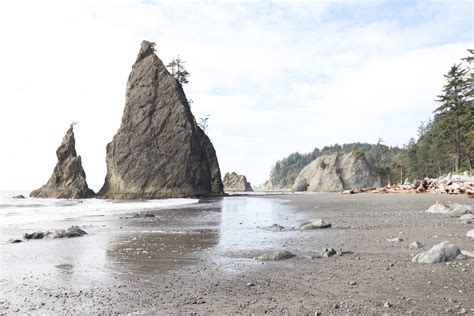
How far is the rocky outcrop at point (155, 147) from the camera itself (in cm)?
6275

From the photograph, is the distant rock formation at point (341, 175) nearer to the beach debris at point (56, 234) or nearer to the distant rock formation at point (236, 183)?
the distant rock formation at point (236, 183)

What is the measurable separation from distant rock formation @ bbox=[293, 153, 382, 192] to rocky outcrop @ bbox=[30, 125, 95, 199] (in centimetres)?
5938

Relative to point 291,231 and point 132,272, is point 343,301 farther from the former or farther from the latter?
point 291,231

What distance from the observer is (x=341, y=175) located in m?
105

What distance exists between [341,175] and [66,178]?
2633 inches

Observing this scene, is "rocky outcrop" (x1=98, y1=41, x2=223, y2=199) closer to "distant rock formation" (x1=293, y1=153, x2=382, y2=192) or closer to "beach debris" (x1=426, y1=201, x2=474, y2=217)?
"distant rock formation" (x1=293, y1=153, x2=382, y2=192)

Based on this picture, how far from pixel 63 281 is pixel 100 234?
7044 millimetres

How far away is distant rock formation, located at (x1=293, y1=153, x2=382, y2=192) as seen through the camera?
102875 millimetres

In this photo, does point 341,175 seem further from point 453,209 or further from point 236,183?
point 453,209

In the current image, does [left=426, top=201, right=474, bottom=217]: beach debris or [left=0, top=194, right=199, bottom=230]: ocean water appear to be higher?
[left=426, top=201, right=474, bottom=217]: beach debris

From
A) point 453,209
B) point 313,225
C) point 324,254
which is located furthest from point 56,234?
point 453,209

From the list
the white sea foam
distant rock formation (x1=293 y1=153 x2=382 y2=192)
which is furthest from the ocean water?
distant rock formation (x1=293 y1=153 x2=382 y2=192)

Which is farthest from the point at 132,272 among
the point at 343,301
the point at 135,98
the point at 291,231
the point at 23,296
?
the point at 135,98

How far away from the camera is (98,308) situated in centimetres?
520
